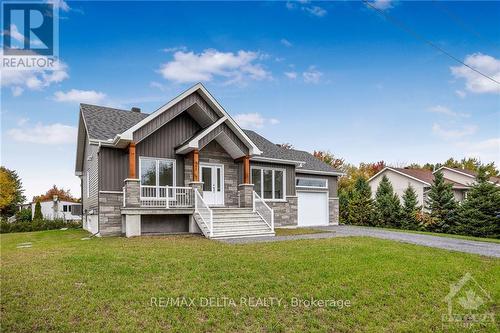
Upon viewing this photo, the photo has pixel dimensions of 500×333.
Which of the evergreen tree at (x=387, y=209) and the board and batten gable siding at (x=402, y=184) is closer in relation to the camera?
the evergreen tree at (x=387, y=209)

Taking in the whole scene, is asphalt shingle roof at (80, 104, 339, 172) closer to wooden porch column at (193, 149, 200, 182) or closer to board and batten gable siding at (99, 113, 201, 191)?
board and batten gable siding at (99, 113, 201, 191)

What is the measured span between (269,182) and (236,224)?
5158 millimetres

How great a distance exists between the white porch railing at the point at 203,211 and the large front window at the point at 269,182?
4431mm

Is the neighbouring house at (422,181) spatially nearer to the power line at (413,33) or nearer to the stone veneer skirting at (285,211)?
the stone veneer skirting at (285,211)

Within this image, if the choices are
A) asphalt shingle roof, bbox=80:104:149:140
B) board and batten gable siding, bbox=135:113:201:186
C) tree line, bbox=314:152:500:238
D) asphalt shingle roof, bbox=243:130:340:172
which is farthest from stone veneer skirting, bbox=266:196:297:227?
tree line, bbox=314:152:500:238

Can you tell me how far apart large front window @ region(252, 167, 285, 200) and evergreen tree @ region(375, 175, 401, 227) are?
965 centimetres

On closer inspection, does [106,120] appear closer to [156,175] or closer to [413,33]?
[156,175]

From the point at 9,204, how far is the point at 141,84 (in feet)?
117

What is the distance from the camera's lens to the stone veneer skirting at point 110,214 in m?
13.4

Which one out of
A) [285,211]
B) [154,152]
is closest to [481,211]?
[285,211]

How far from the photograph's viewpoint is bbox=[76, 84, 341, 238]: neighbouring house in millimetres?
13445

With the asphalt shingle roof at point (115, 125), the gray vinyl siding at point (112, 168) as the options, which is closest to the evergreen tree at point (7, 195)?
the asphalt shingle roof at point (115, 125)

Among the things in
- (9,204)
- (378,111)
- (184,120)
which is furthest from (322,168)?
(9,204)

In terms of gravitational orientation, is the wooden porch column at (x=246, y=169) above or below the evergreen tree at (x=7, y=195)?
above
